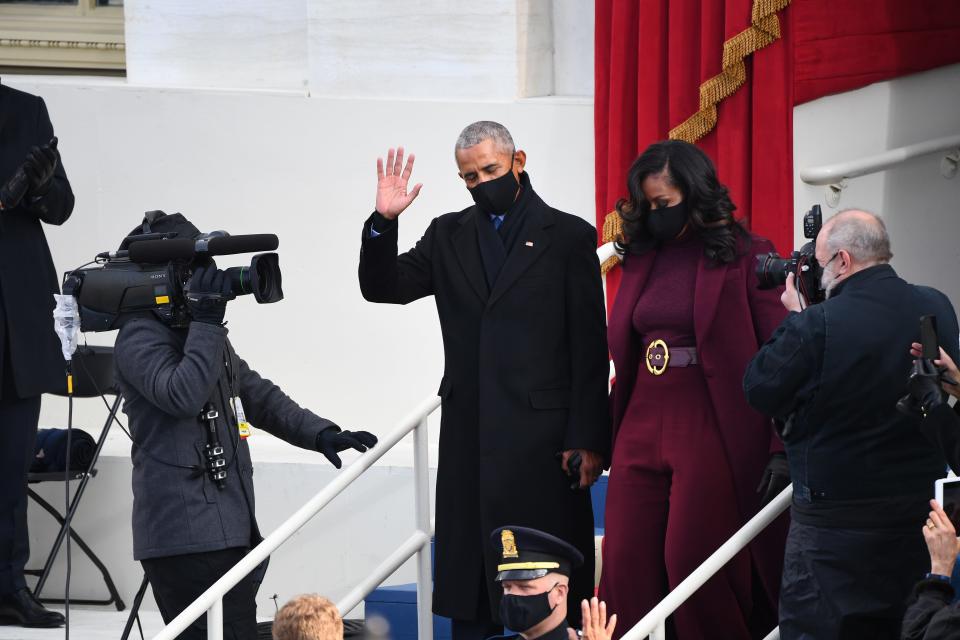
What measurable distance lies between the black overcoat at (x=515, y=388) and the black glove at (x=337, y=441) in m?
0.20

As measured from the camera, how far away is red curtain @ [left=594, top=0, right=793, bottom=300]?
494 cm

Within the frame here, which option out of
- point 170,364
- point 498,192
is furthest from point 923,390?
point 170,364

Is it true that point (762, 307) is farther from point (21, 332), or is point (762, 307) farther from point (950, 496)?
point (21, 332)

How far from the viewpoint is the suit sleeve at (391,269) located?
12.5ft

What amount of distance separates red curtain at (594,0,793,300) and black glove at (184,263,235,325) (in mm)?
1764

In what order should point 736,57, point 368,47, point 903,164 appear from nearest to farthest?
point 736,57
point 903,164
point 368,47

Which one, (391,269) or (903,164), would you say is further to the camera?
(903,164)

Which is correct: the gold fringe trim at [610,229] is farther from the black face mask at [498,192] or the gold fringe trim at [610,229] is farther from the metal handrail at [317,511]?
the black face mask at [498,192]

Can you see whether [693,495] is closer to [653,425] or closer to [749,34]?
[653,425]

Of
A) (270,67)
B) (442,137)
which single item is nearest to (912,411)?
(442,137)

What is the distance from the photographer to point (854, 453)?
10.9 feet

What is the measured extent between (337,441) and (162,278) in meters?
0.58

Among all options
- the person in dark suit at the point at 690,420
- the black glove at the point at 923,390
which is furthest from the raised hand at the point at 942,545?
the person in dark suit at the point at 690,420

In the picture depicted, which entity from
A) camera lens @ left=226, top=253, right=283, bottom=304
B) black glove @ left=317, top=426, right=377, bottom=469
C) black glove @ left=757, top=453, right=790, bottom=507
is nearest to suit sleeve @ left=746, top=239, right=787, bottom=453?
black glove @ left=757, top=453, right=790, bottom=507
